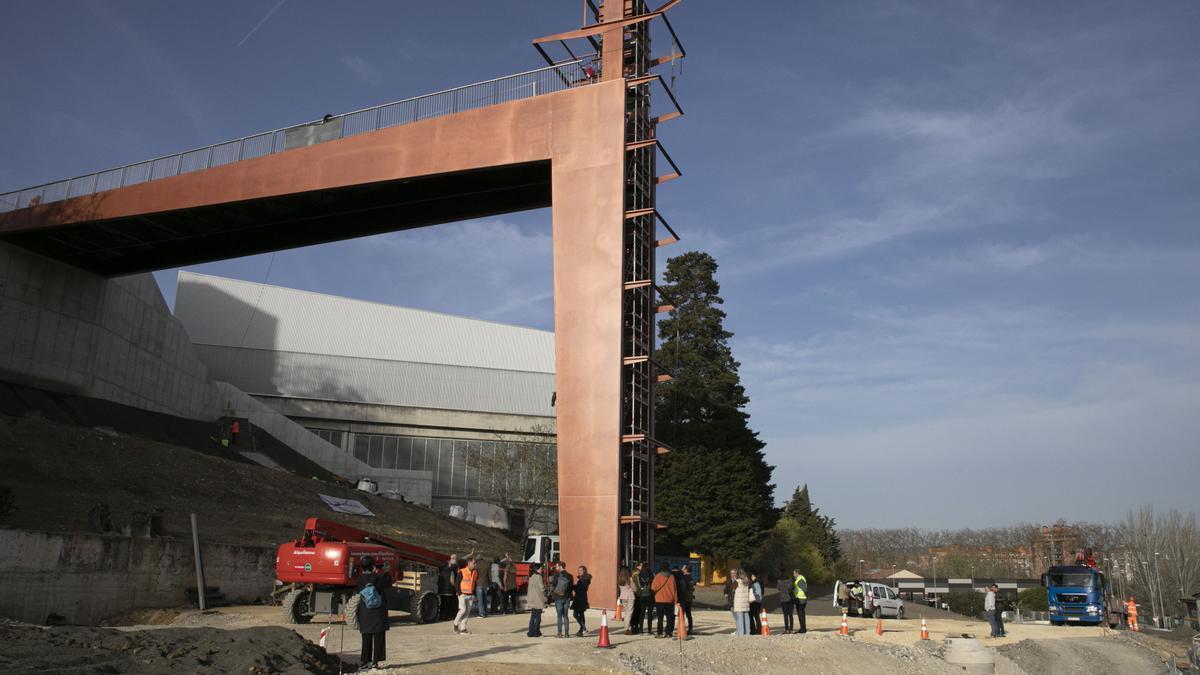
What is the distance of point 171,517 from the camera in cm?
3353

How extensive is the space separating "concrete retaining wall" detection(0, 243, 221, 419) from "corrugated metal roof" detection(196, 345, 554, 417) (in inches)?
684

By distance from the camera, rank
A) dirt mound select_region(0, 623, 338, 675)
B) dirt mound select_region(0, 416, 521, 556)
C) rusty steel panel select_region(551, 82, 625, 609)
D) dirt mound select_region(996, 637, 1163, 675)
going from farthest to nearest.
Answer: dirt mound select_region(0, 416, 521, 556)
rusty steel panel select_region(551, 82, 625, 609)
dirt mound select_region(996, 637, 1163, 675)
dirt mound select_region(0, 623, 338, 675)

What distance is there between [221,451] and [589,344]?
1193 inches

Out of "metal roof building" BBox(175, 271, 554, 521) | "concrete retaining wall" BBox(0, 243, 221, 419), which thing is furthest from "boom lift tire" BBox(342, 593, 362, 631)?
"metal roof building" BBox(175, 271, 554, 521)

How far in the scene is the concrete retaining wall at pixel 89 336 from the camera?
39.9 m

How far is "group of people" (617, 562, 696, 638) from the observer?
1902 cm

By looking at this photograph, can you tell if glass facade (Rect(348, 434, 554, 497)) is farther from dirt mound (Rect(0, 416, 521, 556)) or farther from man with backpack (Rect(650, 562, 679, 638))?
man with backpack (Rect(650, 562, 679, 638))

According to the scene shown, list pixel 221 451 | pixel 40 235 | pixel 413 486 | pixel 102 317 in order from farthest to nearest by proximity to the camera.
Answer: pixel 413 486 → pixel 221 451 → pixel 102 317 → pixel 40 235

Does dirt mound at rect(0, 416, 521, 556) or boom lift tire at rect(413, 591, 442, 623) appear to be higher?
dirt mound at rect(0, 416, 521, 556)

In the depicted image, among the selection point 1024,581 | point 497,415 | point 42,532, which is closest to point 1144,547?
point 1024,581

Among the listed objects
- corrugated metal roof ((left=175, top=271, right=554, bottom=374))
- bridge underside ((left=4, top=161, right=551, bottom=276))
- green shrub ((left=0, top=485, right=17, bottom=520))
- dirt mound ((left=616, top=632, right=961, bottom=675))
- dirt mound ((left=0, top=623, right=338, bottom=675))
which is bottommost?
dirt mound ((left=616, top=632, right=961, bottom=675))

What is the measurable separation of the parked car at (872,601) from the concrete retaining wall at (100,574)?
23.8 metres

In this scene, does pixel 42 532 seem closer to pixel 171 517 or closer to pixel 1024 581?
pixel 171 517

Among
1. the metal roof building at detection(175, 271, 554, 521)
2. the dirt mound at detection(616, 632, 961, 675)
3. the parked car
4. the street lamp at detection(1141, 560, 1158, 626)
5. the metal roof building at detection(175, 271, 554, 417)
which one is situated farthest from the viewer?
the street lamp at detection(1141, 560, 1158, 626)
